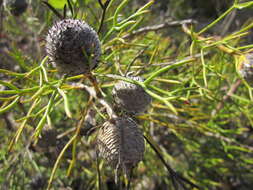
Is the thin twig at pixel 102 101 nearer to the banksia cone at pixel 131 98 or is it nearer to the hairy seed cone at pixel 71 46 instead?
the banksia cone at pixel 131 98

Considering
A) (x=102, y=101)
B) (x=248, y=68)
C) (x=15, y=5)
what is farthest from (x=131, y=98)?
(x=15, y=5)

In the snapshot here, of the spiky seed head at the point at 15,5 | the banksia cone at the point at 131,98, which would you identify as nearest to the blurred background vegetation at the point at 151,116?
the spiky seed head at the point at 15,5

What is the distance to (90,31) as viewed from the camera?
2.37 ft

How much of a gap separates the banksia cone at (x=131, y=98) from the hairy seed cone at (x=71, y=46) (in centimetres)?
18

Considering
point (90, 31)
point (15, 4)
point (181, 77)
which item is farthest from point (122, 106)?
point (15, 4)

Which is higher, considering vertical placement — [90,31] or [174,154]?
[90,31]

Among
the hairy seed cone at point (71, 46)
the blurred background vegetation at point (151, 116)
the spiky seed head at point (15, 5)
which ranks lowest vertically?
the blurred background vegetation at point (151, 116)

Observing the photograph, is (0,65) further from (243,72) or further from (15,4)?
(243,72)

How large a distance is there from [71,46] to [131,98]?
275 mm

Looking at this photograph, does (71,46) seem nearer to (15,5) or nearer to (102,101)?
(102,101)

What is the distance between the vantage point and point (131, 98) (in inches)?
33.3

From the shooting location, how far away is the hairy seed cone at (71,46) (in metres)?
0.68

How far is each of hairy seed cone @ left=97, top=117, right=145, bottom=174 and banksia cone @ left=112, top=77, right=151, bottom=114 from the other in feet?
0.24

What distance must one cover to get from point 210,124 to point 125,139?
112 centimetres
